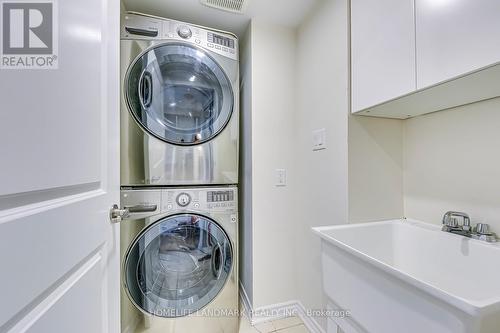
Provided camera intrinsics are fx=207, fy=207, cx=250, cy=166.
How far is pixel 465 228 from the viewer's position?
2.79ft

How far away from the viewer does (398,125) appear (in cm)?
120

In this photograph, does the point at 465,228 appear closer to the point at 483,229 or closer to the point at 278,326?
the point at 483,229

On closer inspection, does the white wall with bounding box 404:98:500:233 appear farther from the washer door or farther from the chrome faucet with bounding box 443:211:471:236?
the washer door

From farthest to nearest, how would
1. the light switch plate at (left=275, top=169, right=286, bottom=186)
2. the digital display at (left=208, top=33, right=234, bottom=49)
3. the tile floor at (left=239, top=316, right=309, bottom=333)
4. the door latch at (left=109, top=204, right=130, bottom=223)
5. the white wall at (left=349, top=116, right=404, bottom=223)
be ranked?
the light switch plate at (left=275, top=169, right=286, bottom=186) < the tile floor at (left=239, top=316, right=309, bottom=333) < the digital display at (left=208, top=33, right=234, bottom=49) < the white wall at (left=349, top=116, right=404, bottom=223) < the door latch at (left=109, top=204, right=130, bottom=223)

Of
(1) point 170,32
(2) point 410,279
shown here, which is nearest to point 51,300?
(2) point 410,279

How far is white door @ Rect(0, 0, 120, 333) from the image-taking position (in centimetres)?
37

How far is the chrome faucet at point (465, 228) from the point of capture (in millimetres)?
801

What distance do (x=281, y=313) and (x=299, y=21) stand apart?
2169 millimetres

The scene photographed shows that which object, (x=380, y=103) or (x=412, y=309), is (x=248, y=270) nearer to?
(x=412, y=309)

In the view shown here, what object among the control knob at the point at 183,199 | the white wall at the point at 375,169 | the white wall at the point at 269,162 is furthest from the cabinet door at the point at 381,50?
the control knob at the point at 183,199

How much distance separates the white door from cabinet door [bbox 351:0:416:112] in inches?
44.1

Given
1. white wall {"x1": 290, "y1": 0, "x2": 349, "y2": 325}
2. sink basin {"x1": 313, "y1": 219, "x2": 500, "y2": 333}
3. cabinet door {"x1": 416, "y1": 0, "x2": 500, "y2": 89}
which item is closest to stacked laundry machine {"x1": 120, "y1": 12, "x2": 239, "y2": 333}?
white wall {"x1": 290, "y1": 0, "x2": 349, "y2": 325}

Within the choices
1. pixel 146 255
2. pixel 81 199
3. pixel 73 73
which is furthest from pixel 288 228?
pixel 73 73

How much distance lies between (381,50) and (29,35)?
1.20m
